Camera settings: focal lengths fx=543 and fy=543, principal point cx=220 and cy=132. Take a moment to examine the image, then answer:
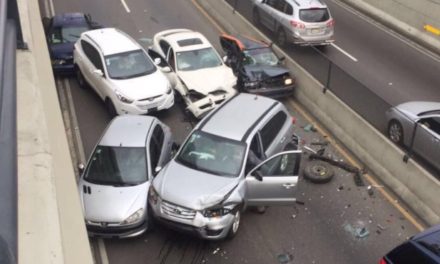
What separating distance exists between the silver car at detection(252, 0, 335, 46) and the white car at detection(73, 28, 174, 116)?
519 centimetres

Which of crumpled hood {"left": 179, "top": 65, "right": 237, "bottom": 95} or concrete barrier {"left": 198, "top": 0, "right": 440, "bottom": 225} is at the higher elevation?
crumpled hood {"left": 179, "top": 65, "right": 237, "bottom": 95}

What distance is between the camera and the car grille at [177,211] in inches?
397

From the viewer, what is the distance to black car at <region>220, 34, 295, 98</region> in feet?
51.8

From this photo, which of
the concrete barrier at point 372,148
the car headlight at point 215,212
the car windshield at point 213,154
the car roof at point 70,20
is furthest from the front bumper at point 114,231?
the car roof at point 70,20

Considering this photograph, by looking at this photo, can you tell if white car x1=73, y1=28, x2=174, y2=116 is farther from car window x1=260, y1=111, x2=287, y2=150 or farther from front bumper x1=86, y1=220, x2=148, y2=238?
front bumper x1=86, y1=220, x2=148, y2=238

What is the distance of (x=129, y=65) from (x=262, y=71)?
12.7 ft

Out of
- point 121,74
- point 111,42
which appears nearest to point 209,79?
point 121,74

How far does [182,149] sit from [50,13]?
47.0 feet

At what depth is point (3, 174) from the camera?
2596 mm

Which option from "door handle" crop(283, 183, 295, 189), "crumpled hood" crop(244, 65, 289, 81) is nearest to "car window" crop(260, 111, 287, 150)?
"door handle" crop(283, 183, 295, 189)

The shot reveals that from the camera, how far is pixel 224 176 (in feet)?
35.2

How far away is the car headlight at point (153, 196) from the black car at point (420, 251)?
4534 millimetres

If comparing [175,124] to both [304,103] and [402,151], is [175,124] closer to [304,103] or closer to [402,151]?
[304,103]

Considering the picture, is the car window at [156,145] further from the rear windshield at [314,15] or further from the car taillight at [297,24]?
the rear windshield at [314,15]
